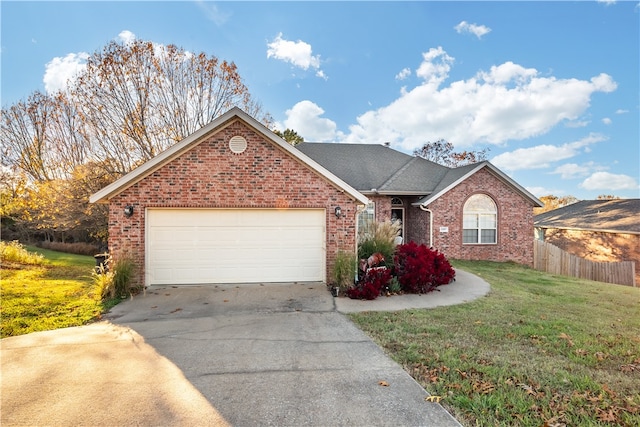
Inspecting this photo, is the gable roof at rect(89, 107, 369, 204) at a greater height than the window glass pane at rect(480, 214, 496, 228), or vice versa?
the gable roof at rect(89, 107, 369, 204)

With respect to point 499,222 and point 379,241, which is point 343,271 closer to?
point 379,241

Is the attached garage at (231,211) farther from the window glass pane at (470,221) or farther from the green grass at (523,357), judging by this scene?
the window glass pane at (470,221)

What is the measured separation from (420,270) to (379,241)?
5.18ft

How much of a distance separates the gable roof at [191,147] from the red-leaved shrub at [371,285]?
2.02m

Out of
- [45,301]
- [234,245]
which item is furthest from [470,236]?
[45,301]

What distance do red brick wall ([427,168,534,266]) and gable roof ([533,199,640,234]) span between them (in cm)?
648

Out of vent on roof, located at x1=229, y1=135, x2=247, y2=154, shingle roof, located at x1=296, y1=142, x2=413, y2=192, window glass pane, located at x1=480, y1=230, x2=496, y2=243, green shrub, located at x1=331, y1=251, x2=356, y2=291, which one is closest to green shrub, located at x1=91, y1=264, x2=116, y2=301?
vent on roof, located at x1=229, y1=135, x2=247, y2=154

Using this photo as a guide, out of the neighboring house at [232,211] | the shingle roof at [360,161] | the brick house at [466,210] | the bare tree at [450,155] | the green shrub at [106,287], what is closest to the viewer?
the green shrub at [106,287]

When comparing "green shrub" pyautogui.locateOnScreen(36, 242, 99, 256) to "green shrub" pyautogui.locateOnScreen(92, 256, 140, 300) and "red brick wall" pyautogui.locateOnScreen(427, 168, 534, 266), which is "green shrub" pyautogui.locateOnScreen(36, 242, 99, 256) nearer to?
"green shrub" pyautogui.locateOnScreen(92, 256, 140, 300)

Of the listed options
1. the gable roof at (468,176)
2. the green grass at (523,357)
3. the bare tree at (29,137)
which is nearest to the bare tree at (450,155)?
the gable roof at (468,176)

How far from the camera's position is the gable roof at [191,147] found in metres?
8.05

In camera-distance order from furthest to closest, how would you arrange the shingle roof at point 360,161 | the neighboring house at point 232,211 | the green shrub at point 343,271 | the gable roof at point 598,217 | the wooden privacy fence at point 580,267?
the gable roof at point 598,217 → the shingle roof at point 360,161 → the wooden privacy fence at point 580,267 → the neighboring house at point 232,211 → the green shrub at point 343,271

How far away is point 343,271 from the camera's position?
8.19 meters

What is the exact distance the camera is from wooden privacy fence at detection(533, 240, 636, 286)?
43.8 feet
